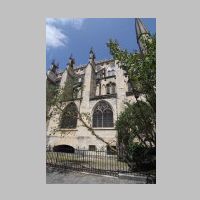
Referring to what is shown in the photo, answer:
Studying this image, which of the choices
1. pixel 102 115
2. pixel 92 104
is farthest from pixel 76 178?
pixel 92 104

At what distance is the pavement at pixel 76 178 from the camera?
7.84m

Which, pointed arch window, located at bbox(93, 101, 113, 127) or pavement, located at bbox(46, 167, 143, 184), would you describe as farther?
pointed arch window, located at bbox(93, 101, 113, 127)

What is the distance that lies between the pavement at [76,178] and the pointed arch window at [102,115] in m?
9.48

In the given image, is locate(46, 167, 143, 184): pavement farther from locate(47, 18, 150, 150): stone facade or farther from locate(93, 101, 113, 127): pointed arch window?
locate(93, 101, 113, 127): pointed arch window

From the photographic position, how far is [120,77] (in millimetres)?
19016

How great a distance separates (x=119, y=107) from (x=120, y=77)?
3.34m

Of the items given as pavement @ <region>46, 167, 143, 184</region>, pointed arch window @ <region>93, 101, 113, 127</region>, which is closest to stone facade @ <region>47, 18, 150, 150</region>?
pointed arch window @ <region>93, 101, 113, 127</region>

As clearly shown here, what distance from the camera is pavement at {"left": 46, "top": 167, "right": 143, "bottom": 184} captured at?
7.84 m

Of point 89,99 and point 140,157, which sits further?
point 89,99

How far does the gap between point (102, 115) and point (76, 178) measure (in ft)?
36.2

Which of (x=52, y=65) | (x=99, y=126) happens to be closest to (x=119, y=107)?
(x=99, y=126)

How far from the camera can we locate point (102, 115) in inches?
758

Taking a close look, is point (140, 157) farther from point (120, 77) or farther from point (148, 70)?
point (120, 77)

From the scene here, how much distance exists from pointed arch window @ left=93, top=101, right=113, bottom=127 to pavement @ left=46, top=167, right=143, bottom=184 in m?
9.48
